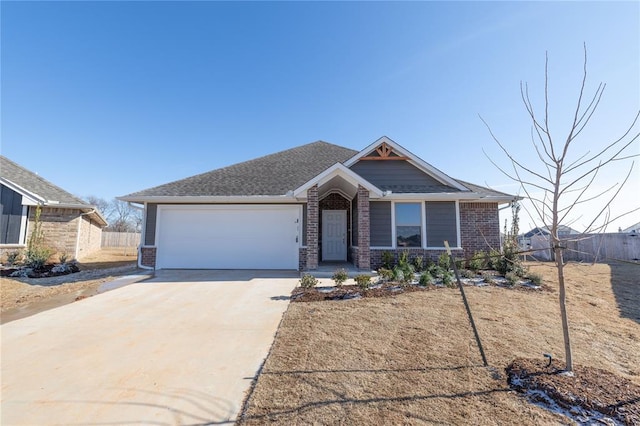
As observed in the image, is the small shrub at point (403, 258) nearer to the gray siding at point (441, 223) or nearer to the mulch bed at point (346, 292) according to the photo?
the gray siding at point (441, 223)

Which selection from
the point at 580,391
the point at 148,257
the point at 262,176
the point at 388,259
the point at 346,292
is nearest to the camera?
the point at 580,391

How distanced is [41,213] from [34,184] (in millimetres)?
2397

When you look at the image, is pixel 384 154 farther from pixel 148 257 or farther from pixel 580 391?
pixel 148 257

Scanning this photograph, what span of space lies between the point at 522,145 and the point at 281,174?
9.21 meters

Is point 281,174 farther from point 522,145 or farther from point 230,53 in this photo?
point 522,145

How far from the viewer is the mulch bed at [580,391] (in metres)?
2.25

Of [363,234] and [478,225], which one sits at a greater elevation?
[478,225]

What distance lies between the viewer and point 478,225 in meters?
10.3

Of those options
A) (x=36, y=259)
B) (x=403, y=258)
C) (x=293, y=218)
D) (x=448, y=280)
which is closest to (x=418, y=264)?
(x=403, y=258)

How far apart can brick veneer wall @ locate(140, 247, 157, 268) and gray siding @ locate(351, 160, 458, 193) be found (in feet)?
26.5

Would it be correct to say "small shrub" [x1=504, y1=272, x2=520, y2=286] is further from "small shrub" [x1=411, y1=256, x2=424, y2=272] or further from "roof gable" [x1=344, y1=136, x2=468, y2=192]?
"roof gable" [x1=344, y1=136, x2=468, y2=192]

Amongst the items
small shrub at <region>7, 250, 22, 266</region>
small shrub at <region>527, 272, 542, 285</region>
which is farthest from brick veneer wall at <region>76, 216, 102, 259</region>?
small shrub at <region>527, 272, 542, 285</region>

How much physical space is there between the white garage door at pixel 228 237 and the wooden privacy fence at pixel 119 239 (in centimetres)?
1687

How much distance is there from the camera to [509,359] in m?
3.25
